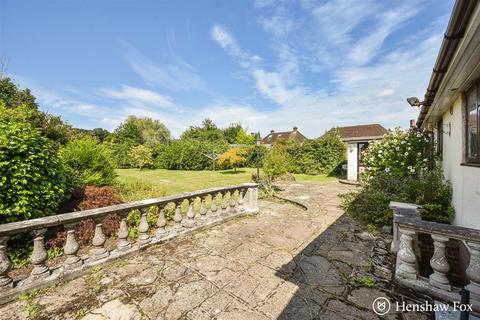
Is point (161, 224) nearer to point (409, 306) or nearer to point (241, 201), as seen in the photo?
point (241, 201)

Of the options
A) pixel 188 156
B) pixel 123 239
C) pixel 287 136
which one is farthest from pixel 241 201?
pixel 287 136

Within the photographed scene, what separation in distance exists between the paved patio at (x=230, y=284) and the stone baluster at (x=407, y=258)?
247mm

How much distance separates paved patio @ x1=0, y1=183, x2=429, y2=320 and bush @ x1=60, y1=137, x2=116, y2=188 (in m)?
3.66

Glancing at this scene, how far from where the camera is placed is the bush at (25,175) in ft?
9.85

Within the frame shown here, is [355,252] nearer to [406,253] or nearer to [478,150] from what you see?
[406,253]

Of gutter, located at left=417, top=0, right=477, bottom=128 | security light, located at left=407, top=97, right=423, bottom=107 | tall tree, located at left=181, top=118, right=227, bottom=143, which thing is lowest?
gutter, located at left=417, top=0, right=477, bottom=128

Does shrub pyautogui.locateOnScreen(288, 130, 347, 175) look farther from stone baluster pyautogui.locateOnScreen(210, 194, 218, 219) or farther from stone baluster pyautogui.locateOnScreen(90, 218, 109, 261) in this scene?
stone baluster pyautogui.locateOnScreen(90, 218, 109, 261)

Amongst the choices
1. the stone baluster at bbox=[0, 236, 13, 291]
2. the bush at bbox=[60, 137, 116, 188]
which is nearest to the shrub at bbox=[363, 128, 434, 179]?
the stone baluster at bbox=[0, 236, 13, 291]

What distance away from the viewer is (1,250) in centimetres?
227

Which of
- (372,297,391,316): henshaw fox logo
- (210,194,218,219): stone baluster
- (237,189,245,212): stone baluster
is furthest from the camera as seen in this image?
(237,189,245,212): stone baluster

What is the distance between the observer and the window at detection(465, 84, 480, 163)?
112 inches

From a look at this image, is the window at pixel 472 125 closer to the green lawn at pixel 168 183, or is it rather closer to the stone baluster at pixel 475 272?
the stone baluster at pixel 475 272

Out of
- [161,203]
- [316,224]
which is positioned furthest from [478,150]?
[161,203]

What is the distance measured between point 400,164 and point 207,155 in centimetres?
1519
